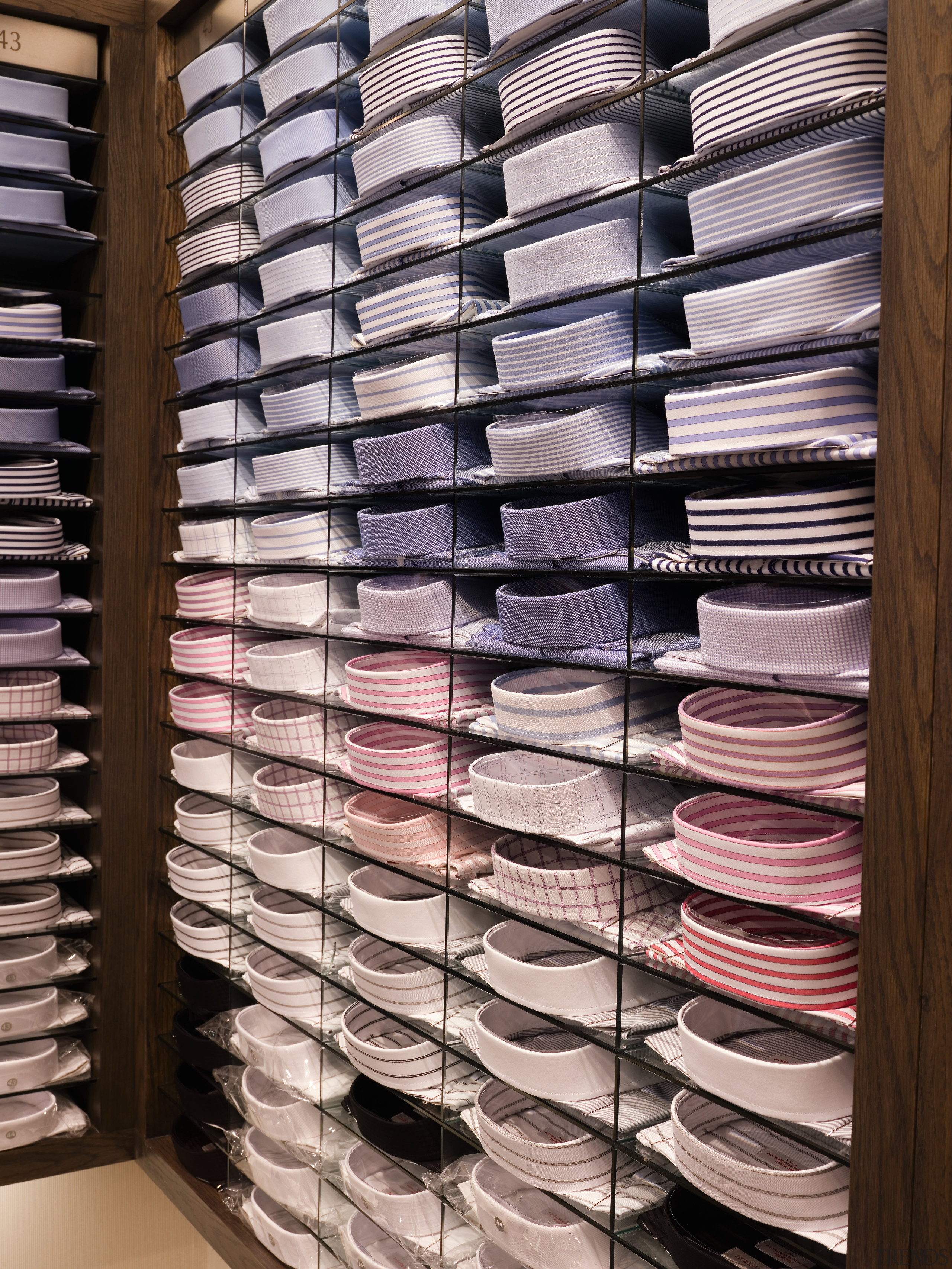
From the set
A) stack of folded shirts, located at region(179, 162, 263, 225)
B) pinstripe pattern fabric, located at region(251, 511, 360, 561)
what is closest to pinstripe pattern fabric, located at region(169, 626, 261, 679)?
pinstripe pattern fabric, located at region(251, 511, 360, 561)

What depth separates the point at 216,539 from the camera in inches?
82.0

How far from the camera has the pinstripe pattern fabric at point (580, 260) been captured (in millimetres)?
1194

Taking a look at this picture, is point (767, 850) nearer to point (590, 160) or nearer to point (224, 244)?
point (590, 160)

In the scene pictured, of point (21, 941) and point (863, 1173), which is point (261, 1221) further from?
point (863, 1173)

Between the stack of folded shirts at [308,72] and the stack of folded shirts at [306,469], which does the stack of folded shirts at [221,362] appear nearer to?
the stack of folded shirts at [306,469]

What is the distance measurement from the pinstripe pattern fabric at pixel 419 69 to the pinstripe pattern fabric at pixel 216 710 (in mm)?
1037

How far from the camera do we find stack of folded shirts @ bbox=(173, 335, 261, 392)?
202 centimetres

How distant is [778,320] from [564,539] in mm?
341

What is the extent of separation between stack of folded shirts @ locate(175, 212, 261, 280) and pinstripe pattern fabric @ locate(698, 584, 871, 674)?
4.05ft

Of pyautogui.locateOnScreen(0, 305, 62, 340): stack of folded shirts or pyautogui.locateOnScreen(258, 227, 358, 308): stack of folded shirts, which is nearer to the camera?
pyautogui.locateOnScreen(258, 227, 358, 308): stack of folded shirts

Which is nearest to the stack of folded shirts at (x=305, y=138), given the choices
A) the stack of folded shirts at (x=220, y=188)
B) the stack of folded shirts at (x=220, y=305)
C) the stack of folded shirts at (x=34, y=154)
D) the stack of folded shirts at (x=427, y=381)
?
the stack of folded shirts at (x=220, y=188)

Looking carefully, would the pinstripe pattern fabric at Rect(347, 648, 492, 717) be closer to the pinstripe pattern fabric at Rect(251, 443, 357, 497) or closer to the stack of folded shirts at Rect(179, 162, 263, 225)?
the pinstripe pattern fabric at Rect(251, 443, 357, 497)

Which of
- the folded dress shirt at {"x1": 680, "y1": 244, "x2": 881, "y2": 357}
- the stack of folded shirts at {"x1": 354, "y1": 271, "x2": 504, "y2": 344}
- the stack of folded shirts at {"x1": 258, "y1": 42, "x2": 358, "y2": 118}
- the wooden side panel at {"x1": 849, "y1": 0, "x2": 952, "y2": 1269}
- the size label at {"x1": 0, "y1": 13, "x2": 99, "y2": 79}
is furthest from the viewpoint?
the size label at {"x1": 0, "y1": 13, "x2": 99, "y2": 79}

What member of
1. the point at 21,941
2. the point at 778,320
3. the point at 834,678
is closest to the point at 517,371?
the point at 778,320
